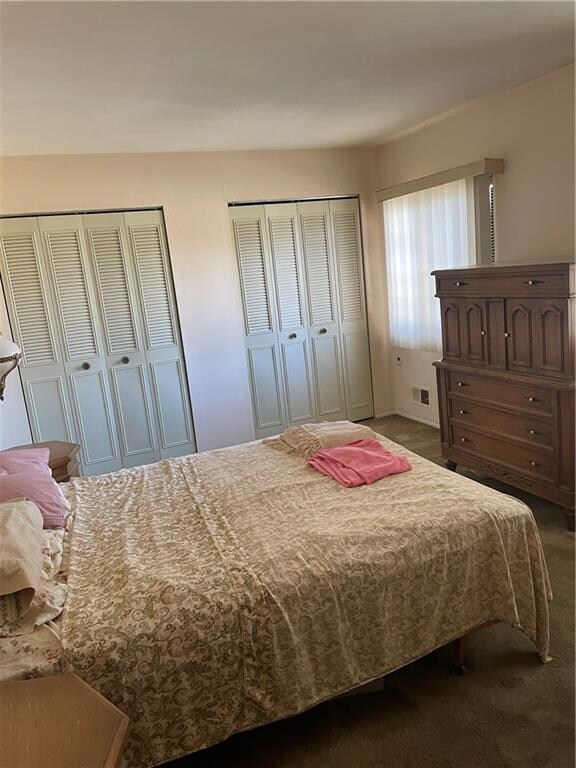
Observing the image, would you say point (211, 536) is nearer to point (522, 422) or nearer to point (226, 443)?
point (522, 422)

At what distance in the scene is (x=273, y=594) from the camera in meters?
1.72

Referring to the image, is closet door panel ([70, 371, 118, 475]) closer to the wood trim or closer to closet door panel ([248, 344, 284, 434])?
closet door panel ([248, 344, 284, 434])

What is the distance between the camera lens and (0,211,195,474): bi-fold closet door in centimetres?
404

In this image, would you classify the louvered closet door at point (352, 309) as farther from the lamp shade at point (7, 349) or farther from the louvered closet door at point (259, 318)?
the lamp shade at point (7, 349)

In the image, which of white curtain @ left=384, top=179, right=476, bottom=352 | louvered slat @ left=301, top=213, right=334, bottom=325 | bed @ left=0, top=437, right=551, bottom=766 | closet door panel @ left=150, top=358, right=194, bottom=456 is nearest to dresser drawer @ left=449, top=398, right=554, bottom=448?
bed @ left=0, top=437, right=551, bottom=766

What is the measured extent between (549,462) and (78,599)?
2.46 meters

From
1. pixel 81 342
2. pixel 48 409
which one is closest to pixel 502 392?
pixel 81 342

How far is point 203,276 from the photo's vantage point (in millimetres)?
4512

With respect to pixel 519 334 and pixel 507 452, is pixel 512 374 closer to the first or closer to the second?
pixel 519 334

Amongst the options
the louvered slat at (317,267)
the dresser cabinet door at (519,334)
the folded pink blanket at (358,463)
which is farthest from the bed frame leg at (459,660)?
the louvered slat at (317,267)

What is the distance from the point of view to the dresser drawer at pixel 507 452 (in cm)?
303

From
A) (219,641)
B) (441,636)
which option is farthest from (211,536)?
(441,636)

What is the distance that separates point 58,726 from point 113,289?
3.47 metres

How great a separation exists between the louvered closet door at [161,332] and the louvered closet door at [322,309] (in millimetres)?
1215
